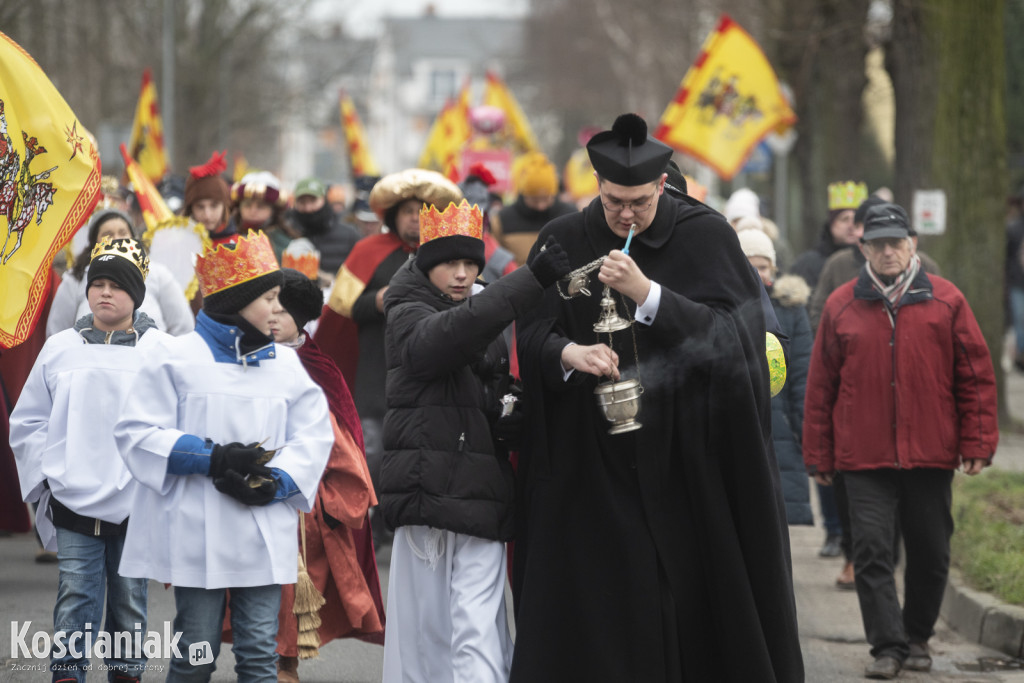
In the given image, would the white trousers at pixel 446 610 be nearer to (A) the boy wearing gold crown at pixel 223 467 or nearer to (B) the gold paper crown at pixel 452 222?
(A) the boy wearing gold crown at pixel 223 467

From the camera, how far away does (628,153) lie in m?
5.11

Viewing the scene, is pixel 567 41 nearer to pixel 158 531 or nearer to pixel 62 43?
pixel 62 43

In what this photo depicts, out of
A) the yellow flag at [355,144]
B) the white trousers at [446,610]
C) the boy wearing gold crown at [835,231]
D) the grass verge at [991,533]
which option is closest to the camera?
the white trousers at [446,610]

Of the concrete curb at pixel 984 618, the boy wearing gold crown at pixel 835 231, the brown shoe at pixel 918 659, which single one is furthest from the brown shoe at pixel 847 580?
the boy wearing gold crown at pixel 835 231

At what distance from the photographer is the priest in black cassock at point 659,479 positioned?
5.12 m

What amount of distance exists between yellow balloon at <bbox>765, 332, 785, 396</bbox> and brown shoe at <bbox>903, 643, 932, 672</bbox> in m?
1.79

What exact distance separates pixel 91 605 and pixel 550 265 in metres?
2.30

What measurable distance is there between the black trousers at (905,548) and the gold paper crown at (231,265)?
10.4ft

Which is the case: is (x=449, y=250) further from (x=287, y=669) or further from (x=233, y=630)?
(x=287, y=669)

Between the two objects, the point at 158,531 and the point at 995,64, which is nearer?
the point at 158,531

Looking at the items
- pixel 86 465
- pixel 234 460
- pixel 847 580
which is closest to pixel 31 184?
pixel 86 465

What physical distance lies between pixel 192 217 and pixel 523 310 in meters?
5.52

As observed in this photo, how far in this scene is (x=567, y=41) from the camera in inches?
2386

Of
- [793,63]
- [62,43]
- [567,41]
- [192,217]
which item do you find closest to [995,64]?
[192,217]
